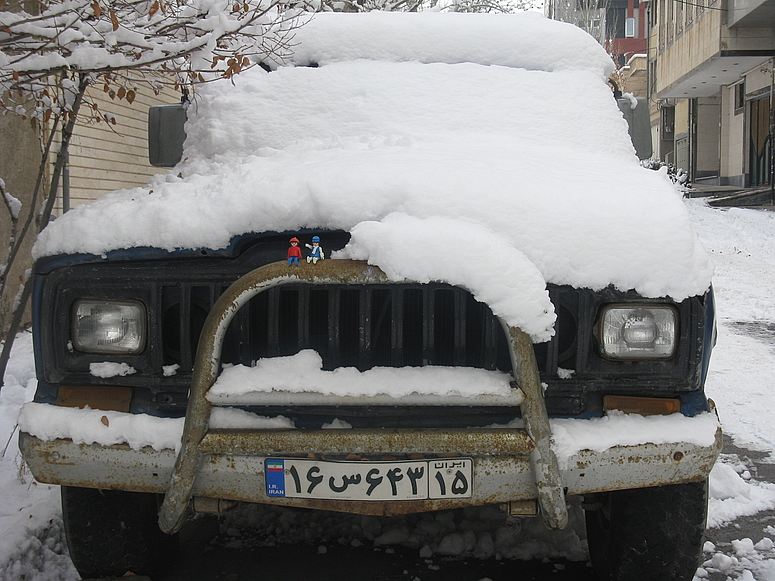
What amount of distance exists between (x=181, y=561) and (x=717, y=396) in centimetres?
364

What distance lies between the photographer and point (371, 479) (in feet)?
6.15

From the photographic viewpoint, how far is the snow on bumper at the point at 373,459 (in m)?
1.82

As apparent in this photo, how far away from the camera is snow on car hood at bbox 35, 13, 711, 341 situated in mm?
1859

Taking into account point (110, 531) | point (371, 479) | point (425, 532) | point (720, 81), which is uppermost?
point (720, 81)

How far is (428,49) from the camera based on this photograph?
339 cm

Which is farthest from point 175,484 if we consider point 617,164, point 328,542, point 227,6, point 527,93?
point 527,93

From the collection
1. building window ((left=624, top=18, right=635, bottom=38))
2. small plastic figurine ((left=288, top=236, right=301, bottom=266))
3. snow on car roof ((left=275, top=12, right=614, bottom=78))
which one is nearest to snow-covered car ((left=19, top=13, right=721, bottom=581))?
small plastic figurine ((left=288, top=236, right=301, bottom=266))

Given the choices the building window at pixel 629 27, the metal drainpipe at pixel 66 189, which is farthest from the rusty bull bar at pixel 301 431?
the building window at pixel 629 27

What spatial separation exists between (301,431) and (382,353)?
0.35 metres

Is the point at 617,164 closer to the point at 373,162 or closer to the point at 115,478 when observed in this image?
the point at 373,162

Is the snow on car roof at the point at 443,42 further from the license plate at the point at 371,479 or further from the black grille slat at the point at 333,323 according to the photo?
the license plate at the point at 371,479

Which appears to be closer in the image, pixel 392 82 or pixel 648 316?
pixel 648 316

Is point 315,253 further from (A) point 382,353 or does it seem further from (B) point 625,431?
(B) point 625,431

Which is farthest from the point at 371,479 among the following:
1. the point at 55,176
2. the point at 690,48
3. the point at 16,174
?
A: the point at 690,48
